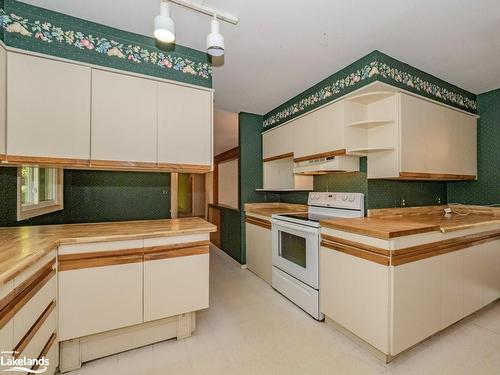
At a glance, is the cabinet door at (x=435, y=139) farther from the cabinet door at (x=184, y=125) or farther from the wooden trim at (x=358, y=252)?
the cabinet door at (x=184, y=125)

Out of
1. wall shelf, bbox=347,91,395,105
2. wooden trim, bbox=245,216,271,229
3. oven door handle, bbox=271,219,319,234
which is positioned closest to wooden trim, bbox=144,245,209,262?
oven door handle, bbox=271,219,319,234

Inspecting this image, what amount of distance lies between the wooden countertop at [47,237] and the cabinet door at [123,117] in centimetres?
56

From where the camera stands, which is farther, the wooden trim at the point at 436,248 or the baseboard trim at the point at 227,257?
the baseboard trim at the point at 227,257

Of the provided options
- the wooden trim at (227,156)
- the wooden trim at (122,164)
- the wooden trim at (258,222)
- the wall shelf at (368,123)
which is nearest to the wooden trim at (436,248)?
the wall shelf at (368,123)

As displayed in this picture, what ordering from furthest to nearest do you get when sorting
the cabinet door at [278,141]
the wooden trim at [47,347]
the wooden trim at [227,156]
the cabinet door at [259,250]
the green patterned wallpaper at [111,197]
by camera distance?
the wooden trim at [227,156], the cabinet door at [278,141], the cabinet door at [259,250], the green patterned wallpaper at [111,197], the wooden trim at [47,347]

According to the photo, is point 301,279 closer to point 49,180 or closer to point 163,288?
point 163,288

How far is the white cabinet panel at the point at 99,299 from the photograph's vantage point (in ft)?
4.81

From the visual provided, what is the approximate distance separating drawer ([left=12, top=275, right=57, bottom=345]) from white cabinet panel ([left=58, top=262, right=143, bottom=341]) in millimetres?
100

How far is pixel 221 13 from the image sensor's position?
161 cm

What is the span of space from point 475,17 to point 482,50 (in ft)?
1.91

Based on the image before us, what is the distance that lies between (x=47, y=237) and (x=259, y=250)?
2253 millimetres

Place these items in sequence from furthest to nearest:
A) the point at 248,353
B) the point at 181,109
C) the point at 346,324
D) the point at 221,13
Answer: the point at 181,109 → the point at 346,324 → the point at 248,353 → the point at 221,13

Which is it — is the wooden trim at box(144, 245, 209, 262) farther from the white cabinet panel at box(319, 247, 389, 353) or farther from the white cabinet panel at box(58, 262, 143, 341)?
the white cabinet panel at box(319, 247, 389, 353)

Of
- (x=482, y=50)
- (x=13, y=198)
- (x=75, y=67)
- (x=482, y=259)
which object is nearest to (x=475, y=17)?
(x=482, y=50)
